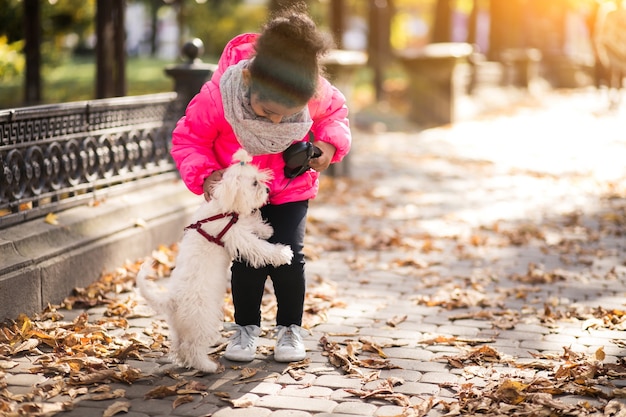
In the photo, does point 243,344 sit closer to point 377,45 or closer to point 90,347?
point 90,347

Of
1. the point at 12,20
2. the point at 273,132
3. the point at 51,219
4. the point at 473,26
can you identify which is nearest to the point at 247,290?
the point at 273,132

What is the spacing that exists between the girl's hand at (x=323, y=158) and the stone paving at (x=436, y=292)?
3.50ft

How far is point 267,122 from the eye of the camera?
394cm

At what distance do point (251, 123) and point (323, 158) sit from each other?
468mm

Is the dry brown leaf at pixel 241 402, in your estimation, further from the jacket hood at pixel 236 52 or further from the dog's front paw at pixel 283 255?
the jacket hood at pixel 236 52

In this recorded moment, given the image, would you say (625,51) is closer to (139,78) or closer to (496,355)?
(496,355)

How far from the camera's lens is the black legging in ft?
14.2

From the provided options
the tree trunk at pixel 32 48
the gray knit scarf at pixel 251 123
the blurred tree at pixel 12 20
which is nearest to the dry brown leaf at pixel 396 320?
the gray knit scarf at pixel 251 123

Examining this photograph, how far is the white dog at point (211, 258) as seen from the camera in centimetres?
399

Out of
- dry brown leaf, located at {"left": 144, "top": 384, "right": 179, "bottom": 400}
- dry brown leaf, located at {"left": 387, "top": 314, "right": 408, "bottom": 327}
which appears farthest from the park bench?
dry brown leaf, located at {"left": 387, "top": 314, "right": 408, "bottom": 327}

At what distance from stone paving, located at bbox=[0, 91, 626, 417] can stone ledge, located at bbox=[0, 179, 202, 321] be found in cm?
31

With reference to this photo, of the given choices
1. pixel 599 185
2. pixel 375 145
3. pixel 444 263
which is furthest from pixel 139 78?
pixel 444 263

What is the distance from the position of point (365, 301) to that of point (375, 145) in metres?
9.51

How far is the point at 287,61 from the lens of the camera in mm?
3773
